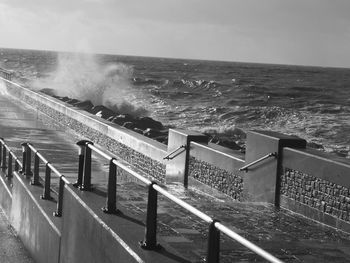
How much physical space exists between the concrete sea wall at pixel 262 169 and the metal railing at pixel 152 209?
353cm

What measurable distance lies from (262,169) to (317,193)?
1284mm

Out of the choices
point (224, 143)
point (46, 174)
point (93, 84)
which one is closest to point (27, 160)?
point (46, 174)

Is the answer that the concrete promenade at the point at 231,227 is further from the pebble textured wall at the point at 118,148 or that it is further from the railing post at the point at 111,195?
the pebble textured wall at the point at 118,148

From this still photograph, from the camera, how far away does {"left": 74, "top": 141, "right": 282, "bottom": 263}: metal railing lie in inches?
134

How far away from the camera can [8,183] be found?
10.3m

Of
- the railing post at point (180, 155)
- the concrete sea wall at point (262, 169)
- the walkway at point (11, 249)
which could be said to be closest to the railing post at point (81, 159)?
the walkway at point (11, 249)

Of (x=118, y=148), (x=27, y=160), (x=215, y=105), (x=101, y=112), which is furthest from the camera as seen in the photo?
(x=215, y=105)

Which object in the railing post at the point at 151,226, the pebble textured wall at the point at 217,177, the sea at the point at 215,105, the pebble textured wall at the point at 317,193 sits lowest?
the sea at the point at 215,105

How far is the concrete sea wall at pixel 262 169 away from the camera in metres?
8.67

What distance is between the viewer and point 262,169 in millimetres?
10062

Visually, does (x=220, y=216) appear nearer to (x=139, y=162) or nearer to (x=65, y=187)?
(x=65, y=187)

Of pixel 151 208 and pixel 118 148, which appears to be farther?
pixel 118 148

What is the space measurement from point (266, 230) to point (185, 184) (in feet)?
14.3

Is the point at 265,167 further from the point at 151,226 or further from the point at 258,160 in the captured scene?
the point at 151,226
